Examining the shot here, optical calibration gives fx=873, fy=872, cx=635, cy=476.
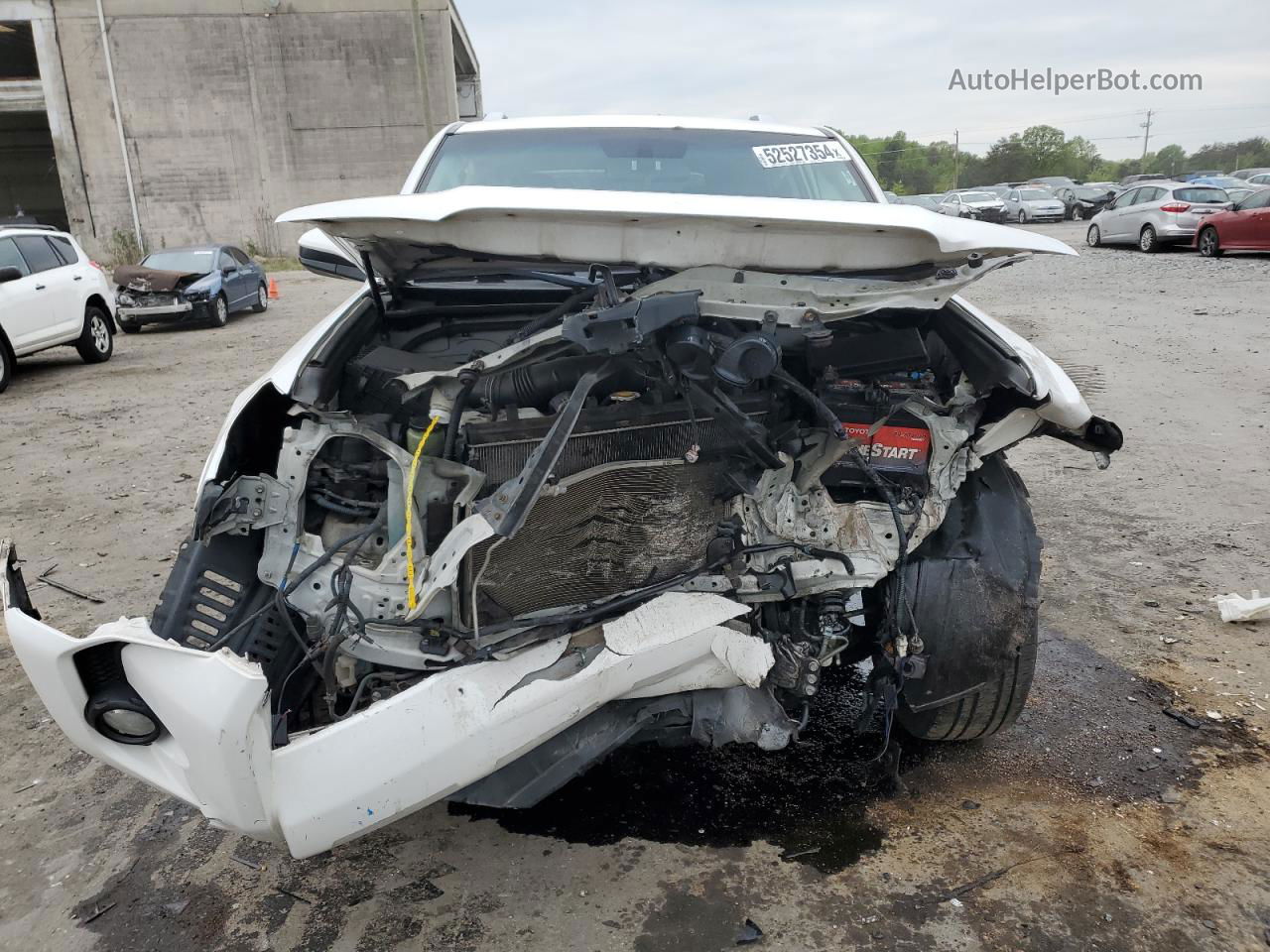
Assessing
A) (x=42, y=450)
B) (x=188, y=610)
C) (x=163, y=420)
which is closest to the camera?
(x=188, y=610)

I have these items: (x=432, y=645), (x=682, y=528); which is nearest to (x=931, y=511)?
(x=682, y=528)

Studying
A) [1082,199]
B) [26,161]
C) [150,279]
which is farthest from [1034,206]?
[26,161]

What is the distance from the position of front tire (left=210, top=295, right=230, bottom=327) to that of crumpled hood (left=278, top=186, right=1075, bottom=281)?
12699mm

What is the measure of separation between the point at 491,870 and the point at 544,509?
997mm

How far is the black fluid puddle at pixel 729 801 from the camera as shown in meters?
2.45

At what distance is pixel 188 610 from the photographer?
211 centimetres

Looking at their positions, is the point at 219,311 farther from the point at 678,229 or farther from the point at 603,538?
the point at 678,229

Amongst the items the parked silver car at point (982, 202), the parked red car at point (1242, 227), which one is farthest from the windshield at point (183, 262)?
the parked silver car at point (982, 202)

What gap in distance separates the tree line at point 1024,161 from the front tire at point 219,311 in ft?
164

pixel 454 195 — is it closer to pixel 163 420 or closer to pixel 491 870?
pixel 491 870

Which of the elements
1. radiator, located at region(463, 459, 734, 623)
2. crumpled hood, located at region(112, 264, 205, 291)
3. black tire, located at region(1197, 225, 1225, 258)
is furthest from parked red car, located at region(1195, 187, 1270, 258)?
crumpled hood, located at region(112, 264, 205, 291)

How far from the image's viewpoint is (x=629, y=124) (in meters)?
3.55

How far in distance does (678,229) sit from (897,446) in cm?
92

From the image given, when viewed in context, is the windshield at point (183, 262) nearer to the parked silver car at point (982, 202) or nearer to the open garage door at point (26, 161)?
the parked silver car at point (982, 202)
